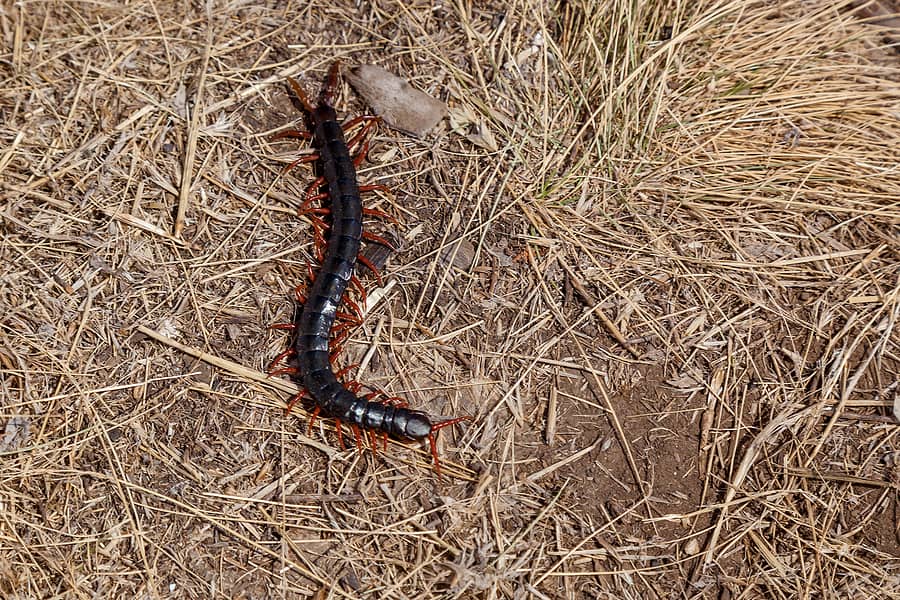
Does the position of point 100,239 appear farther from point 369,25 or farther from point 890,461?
point 890,461

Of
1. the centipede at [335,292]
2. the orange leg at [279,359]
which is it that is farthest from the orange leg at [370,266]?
the orange leg at [279,359]

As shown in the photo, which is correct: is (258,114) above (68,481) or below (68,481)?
above

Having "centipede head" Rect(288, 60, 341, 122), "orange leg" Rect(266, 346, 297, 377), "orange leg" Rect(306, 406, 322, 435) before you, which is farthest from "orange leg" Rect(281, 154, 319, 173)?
"orange leg" Rect(306, 406, 322, 435)

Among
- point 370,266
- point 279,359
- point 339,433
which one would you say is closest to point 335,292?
point 370,266

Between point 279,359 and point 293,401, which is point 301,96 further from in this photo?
point 293,401

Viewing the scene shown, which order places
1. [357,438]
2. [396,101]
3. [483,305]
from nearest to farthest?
[357,438] → [483,305] → [396,101]

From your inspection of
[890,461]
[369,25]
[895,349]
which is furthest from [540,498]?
[369,25]

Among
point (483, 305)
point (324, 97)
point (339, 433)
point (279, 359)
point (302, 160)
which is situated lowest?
point (339, 433)

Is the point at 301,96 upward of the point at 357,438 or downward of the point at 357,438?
upward
